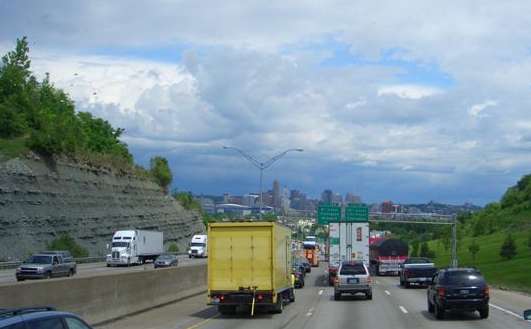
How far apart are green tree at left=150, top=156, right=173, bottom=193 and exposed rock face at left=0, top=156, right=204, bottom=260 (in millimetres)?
22918

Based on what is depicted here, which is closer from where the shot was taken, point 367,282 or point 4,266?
point 367,282

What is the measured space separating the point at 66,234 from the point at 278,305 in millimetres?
52806

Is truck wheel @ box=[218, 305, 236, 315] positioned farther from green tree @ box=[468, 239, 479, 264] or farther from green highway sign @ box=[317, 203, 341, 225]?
green tree @ box=[468, 239, 479, 264]

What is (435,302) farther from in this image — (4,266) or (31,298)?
(4,266)

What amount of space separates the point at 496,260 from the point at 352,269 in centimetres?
6262

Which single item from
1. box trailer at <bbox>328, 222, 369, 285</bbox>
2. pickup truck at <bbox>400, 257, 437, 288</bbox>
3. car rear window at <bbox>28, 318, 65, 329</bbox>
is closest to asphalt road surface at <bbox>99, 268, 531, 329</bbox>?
pickup truck at <bbox>400, 257, 437, 288</bbox>

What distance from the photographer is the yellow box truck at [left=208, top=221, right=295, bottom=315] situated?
28.0m

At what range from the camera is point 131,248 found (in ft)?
244

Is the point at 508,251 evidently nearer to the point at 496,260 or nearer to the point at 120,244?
the point at 496,260

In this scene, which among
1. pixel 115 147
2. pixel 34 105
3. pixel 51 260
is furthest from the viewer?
pixel 115 147

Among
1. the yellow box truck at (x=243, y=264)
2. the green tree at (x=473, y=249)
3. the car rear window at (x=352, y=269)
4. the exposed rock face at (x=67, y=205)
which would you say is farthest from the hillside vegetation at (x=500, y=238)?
the exposed rock face at (x=67, y=205)

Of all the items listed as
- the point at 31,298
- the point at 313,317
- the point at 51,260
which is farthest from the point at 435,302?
the point at 51,260

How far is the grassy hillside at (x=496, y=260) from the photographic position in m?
62.3

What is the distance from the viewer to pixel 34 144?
3135 inches
